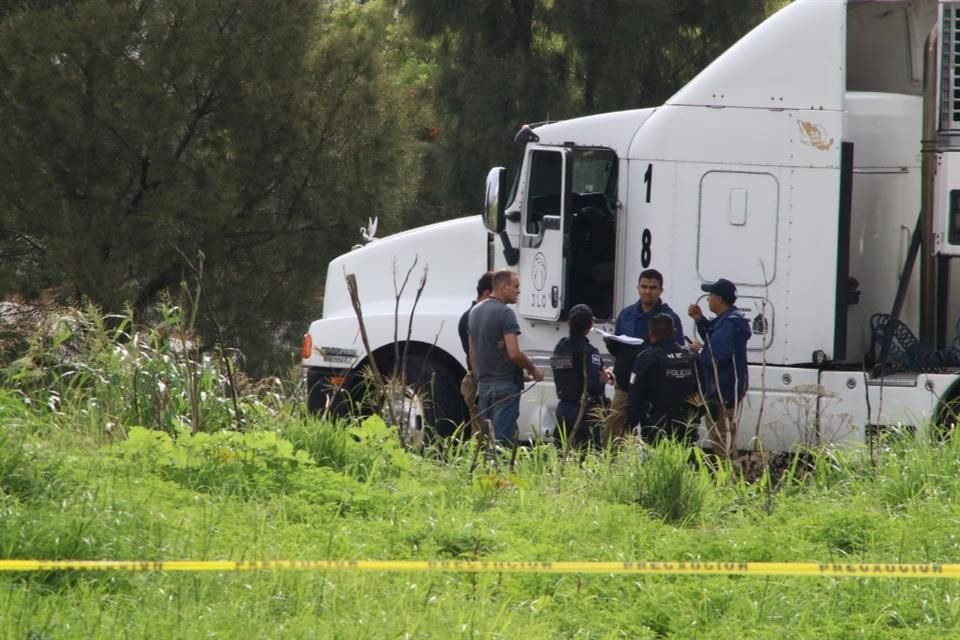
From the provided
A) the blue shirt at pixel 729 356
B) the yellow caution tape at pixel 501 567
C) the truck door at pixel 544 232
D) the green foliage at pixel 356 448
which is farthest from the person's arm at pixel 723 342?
the yellow caution tape at pixel 501 567

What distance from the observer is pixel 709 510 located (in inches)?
275

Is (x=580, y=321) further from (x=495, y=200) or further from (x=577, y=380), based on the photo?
(x=495, y=200)

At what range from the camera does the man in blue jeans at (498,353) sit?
9.59 m

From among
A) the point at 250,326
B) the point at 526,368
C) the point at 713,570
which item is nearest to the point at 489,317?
the point at 526,368

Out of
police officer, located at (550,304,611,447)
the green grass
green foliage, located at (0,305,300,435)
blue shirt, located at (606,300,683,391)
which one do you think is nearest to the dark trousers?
police officer, located at (550,304,611,447)

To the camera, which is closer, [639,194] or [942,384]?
[942,384]

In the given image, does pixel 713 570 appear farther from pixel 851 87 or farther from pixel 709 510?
pixel 851 87

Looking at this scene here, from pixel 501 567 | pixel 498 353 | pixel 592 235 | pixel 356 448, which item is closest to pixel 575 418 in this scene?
pixel 498 353

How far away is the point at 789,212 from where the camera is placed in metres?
9.59

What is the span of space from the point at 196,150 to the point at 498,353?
10.2 m

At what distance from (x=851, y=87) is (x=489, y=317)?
3.06 metres

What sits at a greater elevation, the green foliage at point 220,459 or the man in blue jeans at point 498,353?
the man in blue jeans at point 498,353

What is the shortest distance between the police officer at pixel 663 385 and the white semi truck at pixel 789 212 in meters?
0.90

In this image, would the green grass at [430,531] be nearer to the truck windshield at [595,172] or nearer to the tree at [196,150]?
the truck windshield at [595,172]
